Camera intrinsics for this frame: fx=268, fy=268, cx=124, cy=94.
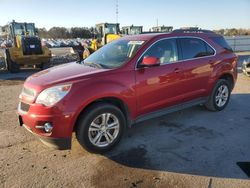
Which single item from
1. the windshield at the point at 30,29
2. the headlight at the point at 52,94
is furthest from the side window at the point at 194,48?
the windshield at the point at 30,29

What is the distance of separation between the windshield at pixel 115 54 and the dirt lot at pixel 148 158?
1368mm

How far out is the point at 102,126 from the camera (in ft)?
13.6

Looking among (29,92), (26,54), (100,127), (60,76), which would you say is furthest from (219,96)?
(26,54)

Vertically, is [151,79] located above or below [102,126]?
above

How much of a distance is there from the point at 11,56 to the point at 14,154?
393 inches

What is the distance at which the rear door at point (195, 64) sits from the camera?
17.1ft

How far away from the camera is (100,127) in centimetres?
412

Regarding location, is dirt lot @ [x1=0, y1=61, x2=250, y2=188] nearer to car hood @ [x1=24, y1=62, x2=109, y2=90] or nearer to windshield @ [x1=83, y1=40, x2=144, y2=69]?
car hood @ [x1=24, y1=62, x2=109, y2=90]

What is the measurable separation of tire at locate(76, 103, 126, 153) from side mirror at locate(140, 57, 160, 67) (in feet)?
A: 2.88

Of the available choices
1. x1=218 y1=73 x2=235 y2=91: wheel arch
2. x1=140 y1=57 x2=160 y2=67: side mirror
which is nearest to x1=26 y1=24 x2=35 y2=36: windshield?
x1=218 y1=73 x2=235 y2=91: wheel arch

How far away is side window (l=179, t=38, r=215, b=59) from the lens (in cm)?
525

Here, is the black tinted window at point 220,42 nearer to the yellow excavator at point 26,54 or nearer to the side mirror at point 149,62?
the side mirror at point 149,62

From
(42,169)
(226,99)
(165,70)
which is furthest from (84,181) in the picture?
(226,99)

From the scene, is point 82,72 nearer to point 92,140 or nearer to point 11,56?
point 92,140
